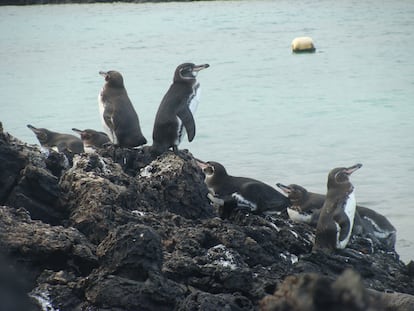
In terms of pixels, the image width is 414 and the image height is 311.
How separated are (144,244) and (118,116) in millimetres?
3877

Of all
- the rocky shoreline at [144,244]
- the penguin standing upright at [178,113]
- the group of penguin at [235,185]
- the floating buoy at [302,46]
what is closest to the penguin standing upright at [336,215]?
the group of penguin at [235,185]

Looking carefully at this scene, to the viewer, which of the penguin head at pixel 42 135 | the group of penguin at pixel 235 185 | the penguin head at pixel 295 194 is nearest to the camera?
the group of penguin at pixel 235 185

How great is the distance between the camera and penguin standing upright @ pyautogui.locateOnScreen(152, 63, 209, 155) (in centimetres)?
793

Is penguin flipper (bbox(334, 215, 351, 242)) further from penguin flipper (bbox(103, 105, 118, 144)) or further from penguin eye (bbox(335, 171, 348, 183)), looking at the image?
penguin flipper (bbox(103, 105, 118, 144))

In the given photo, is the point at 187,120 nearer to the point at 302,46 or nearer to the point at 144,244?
the point at 144,244

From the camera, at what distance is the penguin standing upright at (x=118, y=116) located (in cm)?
802

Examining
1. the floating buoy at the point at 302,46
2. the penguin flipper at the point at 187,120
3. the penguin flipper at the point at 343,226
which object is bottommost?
the floating buoy at the point at 302,46

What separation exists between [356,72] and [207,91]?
397 cm

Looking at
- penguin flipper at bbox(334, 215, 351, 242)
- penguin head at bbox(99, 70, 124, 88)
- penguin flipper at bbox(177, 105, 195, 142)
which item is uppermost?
penguin head at bbox(99, 70, 124, 88)

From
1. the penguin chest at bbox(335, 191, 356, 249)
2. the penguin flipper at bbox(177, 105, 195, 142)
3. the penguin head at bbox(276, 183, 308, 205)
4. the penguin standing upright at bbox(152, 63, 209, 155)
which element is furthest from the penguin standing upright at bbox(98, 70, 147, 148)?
the penguin chest at bbox(335, 191, 356, 249)

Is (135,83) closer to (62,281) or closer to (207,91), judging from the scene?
(207,91)

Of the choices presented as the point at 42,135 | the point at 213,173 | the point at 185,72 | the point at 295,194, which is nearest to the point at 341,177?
the point at 295,194

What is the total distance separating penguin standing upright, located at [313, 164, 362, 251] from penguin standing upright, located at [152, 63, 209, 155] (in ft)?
4.02

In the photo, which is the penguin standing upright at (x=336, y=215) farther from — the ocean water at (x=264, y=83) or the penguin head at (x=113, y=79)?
the penguin head at (x=113, y=79)
